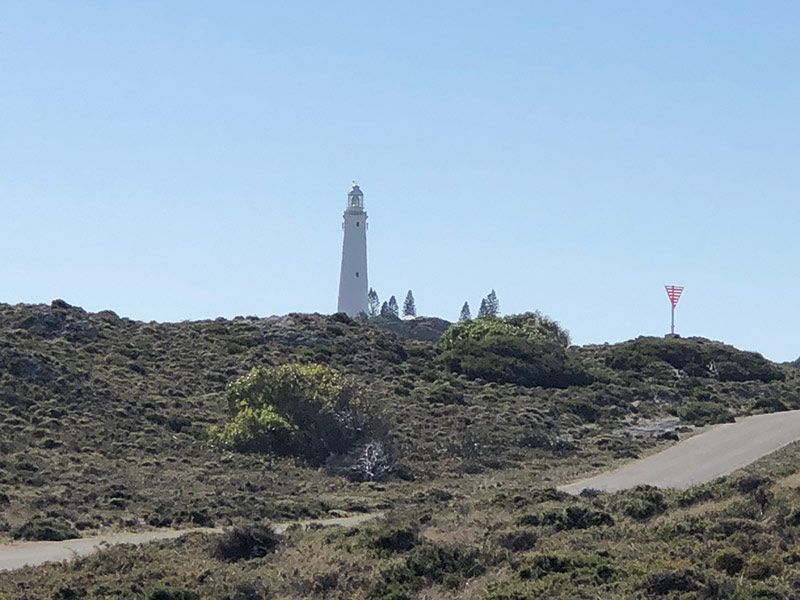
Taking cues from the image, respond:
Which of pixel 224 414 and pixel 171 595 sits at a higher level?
pixel 224 414

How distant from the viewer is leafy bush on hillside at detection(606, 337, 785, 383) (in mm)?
68312

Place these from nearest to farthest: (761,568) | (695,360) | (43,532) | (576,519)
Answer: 1. (761,568)
2. (576,519)
3. (43,532)
4. (695,360)

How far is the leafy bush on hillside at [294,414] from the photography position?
144 ft

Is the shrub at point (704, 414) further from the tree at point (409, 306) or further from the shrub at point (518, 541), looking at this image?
the tree at point (409, 306)

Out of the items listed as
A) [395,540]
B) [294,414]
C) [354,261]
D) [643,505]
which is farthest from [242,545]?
[354,261]

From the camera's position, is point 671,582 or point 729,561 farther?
point 729,561

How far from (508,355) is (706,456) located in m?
23.2

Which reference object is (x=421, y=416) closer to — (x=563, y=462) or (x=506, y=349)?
(x=563, y=462)

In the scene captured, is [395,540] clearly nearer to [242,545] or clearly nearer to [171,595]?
[242,545]

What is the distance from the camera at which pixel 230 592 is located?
19.6 meters

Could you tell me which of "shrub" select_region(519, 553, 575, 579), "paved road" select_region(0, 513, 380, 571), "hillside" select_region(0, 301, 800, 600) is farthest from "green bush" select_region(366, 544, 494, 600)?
"paved road" select_region(0, 513, 380, 571)

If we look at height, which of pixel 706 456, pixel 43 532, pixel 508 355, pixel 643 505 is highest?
pixel 508 355

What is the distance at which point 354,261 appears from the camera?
94312 millimetres

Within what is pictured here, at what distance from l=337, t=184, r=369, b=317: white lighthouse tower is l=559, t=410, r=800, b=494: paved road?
1828 inches
